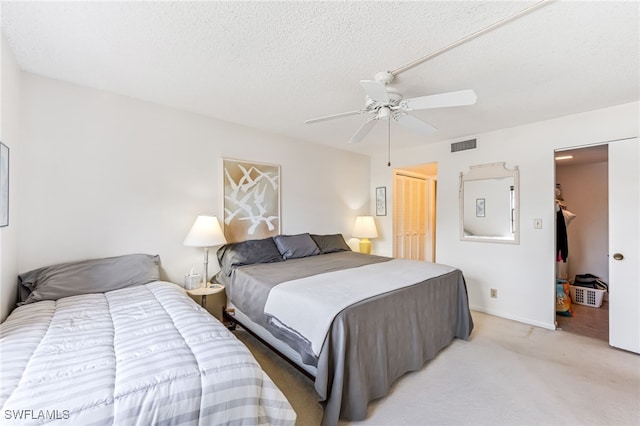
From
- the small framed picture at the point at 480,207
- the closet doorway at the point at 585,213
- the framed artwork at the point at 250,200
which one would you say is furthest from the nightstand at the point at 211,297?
the closet doorway at the point at 585,213

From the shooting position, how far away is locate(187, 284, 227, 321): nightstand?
2607mm

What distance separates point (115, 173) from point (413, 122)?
269cm

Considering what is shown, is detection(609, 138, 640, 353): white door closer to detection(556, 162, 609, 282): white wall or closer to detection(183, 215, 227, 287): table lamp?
detection(556, 162, 609, 282): white wall

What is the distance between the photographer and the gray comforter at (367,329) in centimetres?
165

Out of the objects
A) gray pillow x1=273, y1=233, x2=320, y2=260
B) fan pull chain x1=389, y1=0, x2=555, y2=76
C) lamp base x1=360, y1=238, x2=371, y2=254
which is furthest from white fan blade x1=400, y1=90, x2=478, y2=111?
lamp base x1=360, y1=238, x2=371, y2=254

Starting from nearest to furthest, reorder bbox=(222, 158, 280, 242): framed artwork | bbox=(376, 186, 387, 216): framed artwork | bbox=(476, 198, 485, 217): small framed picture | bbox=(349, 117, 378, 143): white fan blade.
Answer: bbox=(349, 117, 378, 143): white fan blade < bbox=(222, 158, 280, 242): framed artwork < bbox=(476, 198, 485, 217): small framed picture < bbox=(376, 186, 387, 216): framed artwork

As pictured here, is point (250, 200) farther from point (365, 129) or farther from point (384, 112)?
point (384, 112)

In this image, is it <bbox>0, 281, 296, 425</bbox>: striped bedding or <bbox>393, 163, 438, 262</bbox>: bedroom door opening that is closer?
<bbox>0, 281, 296, 425</bbox>: striped bedding

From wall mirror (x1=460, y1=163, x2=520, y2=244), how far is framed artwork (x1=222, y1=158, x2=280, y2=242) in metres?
2.62

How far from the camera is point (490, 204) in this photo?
138 inches

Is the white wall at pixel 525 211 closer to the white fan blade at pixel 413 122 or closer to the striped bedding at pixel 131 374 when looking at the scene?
the white fan blade at pixel 413 122

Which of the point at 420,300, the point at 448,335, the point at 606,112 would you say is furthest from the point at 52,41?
the point at 606,112

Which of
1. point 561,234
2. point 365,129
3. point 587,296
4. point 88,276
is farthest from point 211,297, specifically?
point 587,296

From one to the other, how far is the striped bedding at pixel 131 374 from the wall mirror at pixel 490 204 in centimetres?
337
